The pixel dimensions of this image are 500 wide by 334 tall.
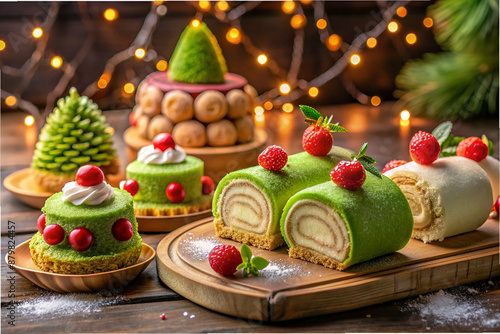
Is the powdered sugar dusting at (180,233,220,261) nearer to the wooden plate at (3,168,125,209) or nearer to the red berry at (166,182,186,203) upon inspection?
the red berry at (166,182,186,203)

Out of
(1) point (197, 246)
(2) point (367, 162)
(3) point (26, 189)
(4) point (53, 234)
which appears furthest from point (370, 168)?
(3) point (26, 189)

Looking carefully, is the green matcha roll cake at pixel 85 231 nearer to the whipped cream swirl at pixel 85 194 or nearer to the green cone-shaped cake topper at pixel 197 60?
the whipped cream swirl at pixel 85 194

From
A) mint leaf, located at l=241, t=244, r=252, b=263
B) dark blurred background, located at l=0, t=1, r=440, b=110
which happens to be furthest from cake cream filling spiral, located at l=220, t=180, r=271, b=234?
dark blurred background, located at l=0, t=1, r=440, b=110

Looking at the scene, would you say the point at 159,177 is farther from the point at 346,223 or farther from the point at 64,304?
the point at 346,223

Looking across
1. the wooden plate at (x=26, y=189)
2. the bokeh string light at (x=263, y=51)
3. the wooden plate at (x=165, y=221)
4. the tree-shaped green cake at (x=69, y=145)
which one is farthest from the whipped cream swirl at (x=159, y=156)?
the bokeh string light at (x=263, y=51)

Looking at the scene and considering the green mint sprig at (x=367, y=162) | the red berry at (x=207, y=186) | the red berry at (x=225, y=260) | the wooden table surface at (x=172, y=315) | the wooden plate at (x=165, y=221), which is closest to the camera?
the wooden table surface at (x=172, y=315)

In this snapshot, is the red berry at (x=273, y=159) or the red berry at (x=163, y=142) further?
the red berry at (x=163, y=142)

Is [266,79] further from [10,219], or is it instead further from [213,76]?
[10,219]

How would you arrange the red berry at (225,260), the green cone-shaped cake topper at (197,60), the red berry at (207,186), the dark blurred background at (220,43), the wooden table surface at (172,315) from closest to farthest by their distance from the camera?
the wooden table surface at (172,315), the red berry at (225,260), the red berry at (207,186), the green cone-shaped cake topper at (197,60), the dark blurred background at (220,43)
